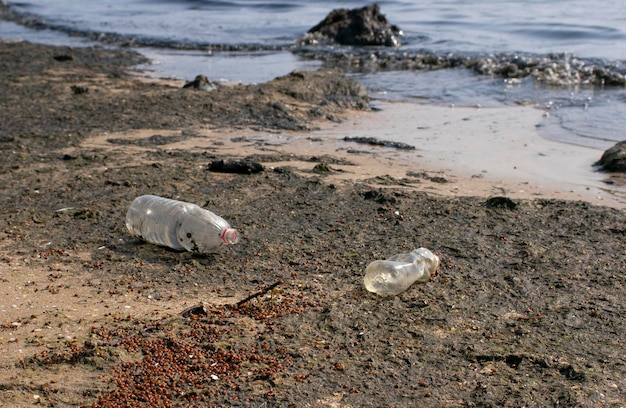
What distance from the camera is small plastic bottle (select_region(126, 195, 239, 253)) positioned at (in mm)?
4309

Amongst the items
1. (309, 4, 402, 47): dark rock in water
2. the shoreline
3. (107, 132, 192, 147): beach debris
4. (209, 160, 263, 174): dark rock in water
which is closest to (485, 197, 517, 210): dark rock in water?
the shoreline

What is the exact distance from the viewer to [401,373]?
10.4 ft

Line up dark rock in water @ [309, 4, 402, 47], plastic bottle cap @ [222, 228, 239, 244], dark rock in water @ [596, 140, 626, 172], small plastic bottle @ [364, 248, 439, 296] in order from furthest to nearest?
dark rock in water @ [309, 4, 402, 47], dark rock in water @ [596, 140, 626, 172], plastic bottle cap @ [222, 228, 239, 244], small plastic bottle @ [364, 248, 439, 296]

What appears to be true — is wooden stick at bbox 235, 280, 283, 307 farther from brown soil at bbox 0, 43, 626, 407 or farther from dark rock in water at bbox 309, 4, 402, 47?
dark rock in water at bbox 309, 4, 402, 47

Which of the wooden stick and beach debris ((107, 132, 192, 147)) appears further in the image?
beach debris ((107, 132, 192, 147))

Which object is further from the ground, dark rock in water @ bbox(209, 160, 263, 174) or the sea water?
the sea water

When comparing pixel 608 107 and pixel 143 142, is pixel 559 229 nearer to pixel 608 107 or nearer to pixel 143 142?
pixel 143 142

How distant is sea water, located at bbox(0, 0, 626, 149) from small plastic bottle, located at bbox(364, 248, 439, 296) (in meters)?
4.68

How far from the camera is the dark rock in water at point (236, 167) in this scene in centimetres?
588

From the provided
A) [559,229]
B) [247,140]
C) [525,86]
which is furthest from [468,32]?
[559,229]

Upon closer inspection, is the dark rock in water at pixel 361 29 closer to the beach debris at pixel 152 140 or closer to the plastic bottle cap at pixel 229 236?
the beach debris at pixel 152 140

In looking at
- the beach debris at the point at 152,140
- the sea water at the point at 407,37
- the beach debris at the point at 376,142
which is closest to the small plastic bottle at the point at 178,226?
the beach debris at the point at 152,140

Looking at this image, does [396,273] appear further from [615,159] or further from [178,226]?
[615,159]

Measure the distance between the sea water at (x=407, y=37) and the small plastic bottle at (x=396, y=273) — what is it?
4.68 metres
